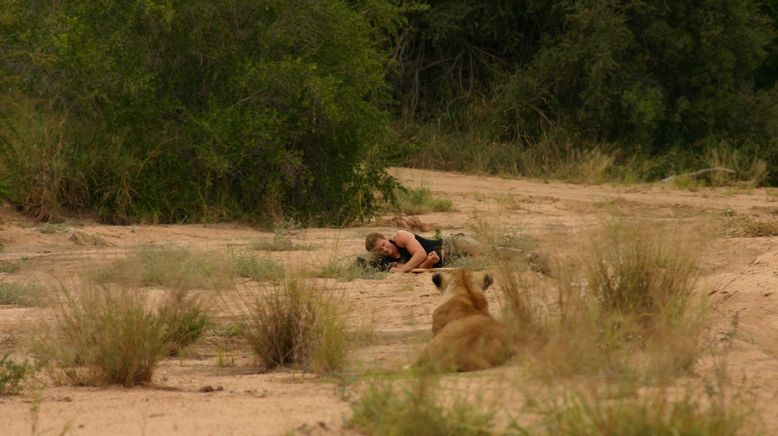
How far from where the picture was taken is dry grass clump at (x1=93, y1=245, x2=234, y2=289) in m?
7.40

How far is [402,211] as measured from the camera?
62.7 ft

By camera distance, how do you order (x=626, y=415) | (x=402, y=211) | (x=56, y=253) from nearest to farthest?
(x=626, y=415)
(x=56, y=253)
(x=402, y=211)

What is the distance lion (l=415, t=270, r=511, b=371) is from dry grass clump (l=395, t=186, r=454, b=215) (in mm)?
11128

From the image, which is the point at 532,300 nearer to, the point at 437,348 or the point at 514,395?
the point at 437,348

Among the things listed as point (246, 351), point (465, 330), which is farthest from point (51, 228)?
point (465, 330)

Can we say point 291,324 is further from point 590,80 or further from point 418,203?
point 590,80

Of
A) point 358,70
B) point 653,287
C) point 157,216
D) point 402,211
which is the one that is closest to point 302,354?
point 653,287

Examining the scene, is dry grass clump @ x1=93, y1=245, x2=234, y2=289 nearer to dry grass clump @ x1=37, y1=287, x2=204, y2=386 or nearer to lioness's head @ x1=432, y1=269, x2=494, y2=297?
dry grass clump @ x1=37, y1=287, x2=204, y2=386

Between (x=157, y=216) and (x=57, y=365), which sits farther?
(x=157, y=216)

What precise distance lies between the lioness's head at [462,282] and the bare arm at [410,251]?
12.8ft

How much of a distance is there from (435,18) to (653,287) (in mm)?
21478

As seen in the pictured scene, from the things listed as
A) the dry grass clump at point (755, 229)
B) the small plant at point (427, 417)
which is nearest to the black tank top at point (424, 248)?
the dry grass clump at point (755, 229)

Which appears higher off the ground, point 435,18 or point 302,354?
point 435,18

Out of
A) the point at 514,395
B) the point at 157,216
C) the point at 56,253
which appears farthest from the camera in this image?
the point at 157,216
